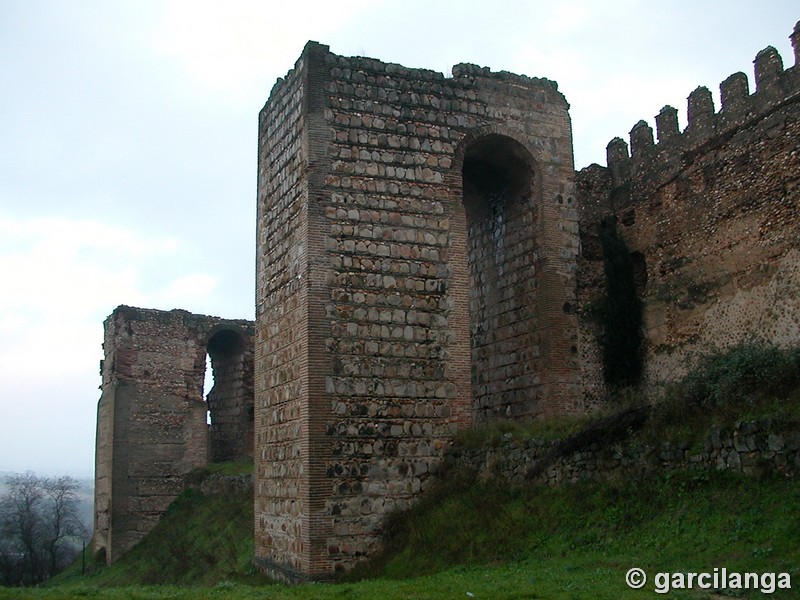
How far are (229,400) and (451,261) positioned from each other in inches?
667

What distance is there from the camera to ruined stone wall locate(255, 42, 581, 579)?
42.8ft

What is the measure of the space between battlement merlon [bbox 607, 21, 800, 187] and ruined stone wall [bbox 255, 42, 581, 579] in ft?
6.54

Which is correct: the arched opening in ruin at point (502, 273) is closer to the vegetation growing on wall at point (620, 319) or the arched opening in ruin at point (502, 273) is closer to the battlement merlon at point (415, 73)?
the battlement merlon at point (415, 73)

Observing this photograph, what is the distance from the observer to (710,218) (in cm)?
1502

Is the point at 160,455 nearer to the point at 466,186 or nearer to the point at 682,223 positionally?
the point at 466,186

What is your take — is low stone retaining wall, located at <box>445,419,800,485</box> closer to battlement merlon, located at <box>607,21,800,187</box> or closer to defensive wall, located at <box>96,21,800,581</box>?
defensive wall, located at <box>96,21,800,581</box>

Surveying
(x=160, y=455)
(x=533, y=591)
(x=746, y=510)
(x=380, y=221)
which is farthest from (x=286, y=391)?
(x=160, y=455)

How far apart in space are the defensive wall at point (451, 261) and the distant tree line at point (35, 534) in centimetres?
1834

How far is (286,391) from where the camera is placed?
1390cm

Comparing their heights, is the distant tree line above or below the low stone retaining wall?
below

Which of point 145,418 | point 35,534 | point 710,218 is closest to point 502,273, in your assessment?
point 710,218

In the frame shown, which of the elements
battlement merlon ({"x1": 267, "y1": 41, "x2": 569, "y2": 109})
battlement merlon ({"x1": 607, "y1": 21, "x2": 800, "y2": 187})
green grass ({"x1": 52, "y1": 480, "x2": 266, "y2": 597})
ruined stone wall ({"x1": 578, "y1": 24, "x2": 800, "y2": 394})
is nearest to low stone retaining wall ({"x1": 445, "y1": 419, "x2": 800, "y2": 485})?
ruined stone wall ({"x1": 578, "y1": 24, "x2": 800, "y2": 394})

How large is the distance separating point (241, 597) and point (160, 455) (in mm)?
18228

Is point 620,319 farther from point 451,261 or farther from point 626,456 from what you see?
point 626,456
